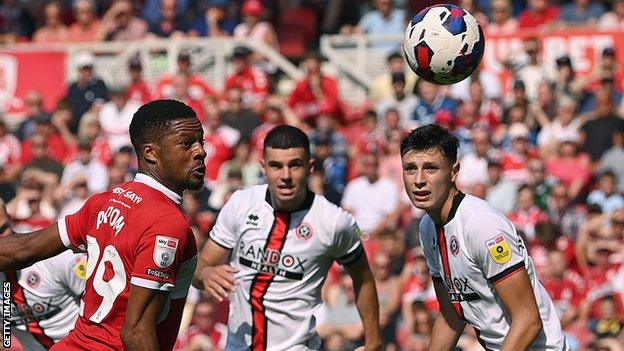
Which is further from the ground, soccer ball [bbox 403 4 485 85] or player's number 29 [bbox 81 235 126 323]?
soccer ball [bbox 403 4 485 85]

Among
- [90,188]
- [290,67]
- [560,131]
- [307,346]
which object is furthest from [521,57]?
[307,346]

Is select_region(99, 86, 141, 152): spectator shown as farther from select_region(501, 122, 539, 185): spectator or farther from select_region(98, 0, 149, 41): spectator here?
select_region(501, 122, 539, 185): spectator

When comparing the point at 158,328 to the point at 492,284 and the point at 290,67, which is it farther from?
the point at 290,67

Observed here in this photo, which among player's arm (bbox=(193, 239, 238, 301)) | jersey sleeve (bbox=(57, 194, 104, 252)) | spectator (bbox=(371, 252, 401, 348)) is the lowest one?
spectator (bbox=(371, 252, 401, 348))

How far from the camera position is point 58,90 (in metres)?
19.1

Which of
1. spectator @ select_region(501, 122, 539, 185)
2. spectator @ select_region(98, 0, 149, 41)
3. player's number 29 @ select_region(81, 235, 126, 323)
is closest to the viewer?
player's number 29 @ select_region(81, 235, 126, 323)

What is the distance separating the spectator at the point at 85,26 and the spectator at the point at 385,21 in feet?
14.0

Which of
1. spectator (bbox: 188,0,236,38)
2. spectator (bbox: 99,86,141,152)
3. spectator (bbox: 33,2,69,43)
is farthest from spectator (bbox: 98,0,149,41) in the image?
spectator (bbox: 99,86,141,152)

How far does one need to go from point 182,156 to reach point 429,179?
1.66 m

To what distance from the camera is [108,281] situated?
21.1 feet

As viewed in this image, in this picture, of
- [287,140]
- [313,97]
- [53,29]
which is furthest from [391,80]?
[287,140]

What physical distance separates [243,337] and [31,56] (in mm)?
11258

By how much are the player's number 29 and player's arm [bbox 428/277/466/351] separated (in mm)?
2277

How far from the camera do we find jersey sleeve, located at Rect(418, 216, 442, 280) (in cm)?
775
